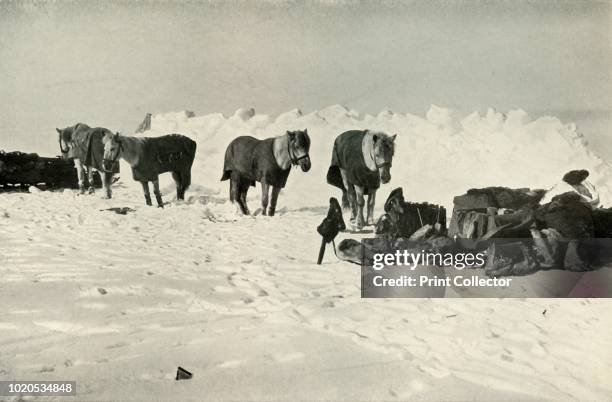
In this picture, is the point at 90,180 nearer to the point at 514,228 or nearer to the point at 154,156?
the point at 154,156

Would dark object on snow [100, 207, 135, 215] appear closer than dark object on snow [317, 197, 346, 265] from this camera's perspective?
No

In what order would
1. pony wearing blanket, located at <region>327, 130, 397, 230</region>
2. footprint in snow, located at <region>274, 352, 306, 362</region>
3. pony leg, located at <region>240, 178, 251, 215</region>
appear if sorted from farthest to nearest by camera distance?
1. pony leg, located at <region>240, 178, 251, 215</region>
2. pony wearing blanket, located at <region>327, 130, 397, 230</region>
3. footprint in snow, located at <region>274, 352, 306, 362</region>

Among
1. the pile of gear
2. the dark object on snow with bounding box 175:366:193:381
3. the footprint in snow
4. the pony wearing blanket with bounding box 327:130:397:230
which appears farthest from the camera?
the pony wearing blanket with bounding box 327:130:397:230

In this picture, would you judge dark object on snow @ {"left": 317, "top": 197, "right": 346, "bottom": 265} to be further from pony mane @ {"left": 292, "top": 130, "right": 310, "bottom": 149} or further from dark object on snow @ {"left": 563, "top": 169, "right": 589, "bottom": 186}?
dark object on snow @ {"left": 563, "top": 169, "right": 589, "bottom": 186}

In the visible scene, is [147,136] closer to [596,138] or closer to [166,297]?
[166,297]

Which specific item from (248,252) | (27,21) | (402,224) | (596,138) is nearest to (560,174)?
(596,138)

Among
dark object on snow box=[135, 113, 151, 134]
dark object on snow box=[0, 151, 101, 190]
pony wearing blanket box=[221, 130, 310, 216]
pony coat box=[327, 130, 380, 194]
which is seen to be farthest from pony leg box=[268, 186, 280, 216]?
dark object on snow box=[0, 151, 101, 190]

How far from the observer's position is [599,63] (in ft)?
→ 10.8

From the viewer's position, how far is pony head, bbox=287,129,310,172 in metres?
3.41

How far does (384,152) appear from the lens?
3.41 meters

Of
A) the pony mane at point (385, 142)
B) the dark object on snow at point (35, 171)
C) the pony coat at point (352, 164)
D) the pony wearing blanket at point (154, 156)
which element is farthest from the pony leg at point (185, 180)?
the pony mane at point (385, 142)

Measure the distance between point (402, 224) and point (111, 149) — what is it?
6.16 ft

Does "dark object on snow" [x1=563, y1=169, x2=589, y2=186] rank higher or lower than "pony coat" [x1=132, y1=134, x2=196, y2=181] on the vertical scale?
lower

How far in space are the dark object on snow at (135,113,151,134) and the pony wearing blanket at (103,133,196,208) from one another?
0.18 feet
